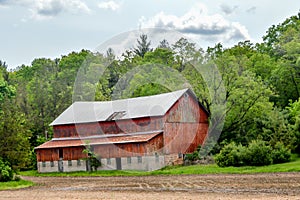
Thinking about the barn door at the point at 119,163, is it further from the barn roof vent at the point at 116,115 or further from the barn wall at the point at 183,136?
the barn roof vent at the point at 116,115

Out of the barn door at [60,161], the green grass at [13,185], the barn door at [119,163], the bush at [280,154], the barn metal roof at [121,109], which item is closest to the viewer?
the green grass at [13,185]

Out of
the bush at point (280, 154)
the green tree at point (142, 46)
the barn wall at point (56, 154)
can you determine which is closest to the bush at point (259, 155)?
the bush at point (280, 154)

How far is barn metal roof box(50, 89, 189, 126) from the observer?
54344 millimetres

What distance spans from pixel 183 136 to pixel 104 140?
27.6ft

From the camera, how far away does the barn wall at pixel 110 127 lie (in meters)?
53.9

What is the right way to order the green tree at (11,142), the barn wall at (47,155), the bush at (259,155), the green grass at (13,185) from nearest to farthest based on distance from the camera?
the green grass at (13,185), the bush at (259,155), the green tree at (11,142), the barn wall at (47,155)

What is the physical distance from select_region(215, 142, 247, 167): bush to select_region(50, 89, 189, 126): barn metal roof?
32.9 ft

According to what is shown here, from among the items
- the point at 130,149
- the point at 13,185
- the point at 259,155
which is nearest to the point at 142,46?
the point at 130,149

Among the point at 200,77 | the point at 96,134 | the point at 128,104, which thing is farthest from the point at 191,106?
the point at 96,134

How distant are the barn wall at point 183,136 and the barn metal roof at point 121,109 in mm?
2267

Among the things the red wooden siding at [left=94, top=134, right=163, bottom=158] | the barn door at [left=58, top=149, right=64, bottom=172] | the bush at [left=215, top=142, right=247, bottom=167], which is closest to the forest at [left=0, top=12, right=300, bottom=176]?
the bush at [left=215, top=142, right=247, bottom=167]

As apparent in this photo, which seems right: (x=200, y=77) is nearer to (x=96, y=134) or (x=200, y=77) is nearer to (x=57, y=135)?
(x=96, y=134)

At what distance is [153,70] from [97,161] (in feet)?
56.8

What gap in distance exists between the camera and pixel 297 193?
925 inches
